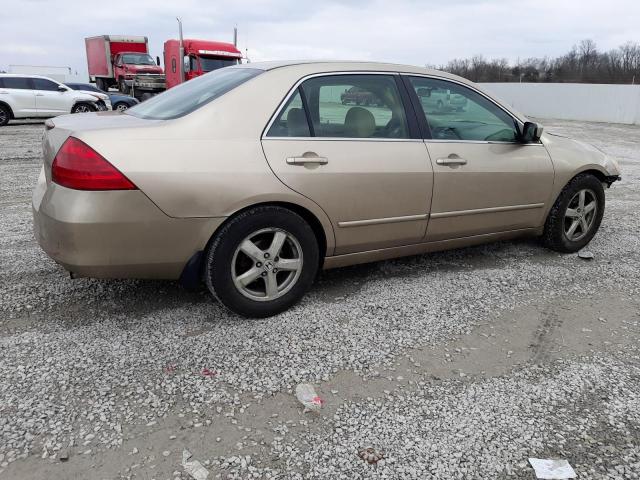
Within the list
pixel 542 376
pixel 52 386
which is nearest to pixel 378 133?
pixel 542 376

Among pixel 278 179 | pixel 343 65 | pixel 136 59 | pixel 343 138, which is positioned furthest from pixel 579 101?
pixel 278 179

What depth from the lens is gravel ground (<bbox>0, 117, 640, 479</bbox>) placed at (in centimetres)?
213

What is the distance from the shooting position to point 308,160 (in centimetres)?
315

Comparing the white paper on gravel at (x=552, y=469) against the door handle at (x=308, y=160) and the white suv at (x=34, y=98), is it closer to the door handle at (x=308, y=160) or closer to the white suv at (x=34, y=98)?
the door handle at (x=308, y=160)

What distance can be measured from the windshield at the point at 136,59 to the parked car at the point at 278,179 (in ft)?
80.3

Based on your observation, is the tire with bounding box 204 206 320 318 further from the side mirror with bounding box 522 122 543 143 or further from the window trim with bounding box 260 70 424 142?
the side mirror with bounding box 522 122 543 143

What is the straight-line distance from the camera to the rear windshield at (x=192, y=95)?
3.15m

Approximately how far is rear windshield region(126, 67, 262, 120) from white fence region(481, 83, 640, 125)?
23.7m

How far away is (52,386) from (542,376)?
249cm

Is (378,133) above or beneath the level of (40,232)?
above

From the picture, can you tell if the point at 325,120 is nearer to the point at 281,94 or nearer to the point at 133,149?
the point at 281,94

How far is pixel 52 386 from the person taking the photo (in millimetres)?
2512

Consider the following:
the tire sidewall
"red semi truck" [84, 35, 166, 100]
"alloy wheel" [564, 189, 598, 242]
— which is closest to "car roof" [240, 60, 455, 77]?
the tire sidewall

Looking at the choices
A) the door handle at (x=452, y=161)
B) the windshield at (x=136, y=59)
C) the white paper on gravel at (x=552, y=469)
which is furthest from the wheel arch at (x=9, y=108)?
the white paper on gravel at (x=552, y=469)
